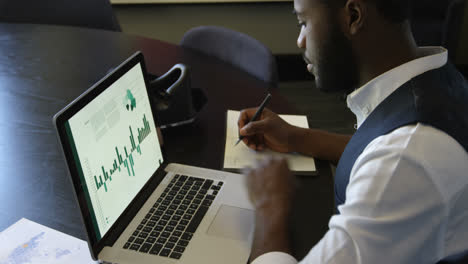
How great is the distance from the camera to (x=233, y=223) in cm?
92

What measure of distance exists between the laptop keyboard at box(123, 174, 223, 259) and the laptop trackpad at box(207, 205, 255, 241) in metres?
0.04

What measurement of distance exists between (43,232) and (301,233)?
1.78ft

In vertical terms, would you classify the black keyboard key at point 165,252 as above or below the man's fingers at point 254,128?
below

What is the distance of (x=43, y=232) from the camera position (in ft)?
3.00

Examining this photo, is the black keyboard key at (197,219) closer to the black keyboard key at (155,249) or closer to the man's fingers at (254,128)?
→ the black keyboard key at (155,249)

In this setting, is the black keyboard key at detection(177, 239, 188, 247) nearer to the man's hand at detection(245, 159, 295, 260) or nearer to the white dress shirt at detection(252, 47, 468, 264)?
the man's hand at detection(245, 159, 295, 260)

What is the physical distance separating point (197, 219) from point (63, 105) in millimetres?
732

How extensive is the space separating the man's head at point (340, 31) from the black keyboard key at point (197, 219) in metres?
0.39

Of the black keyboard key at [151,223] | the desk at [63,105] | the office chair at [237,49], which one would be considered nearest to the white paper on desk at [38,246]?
the desk at [63,105]

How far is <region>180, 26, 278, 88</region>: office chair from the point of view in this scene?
5.21 feet

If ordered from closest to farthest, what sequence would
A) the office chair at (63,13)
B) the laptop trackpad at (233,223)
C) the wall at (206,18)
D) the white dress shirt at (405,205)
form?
the white dress shirt at (405,205) → the laptop trackpad at (233,223) → the office chair at (63,13) → the wall at (206,18)

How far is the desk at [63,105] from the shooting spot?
0.98 meters

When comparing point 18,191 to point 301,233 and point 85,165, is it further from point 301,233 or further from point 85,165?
point 301,233

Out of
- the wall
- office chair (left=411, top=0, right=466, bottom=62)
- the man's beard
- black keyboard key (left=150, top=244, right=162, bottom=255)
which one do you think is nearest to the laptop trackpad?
black keyboard key (left=150, top=244, right=162, bottom=255)
